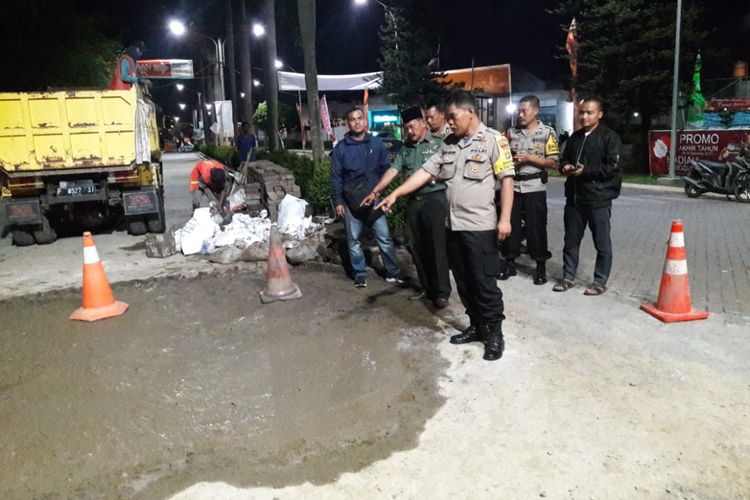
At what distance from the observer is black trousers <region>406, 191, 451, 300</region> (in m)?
5.13

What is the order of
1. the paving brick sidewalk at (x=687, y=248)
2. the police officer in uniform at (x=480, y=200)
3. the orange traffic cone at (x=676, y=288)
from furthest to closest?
1. the paving brick sidewalk at (x=687, y=248)
2. the orange traffic cone at (x=676, y=288)
3. the police officer in uniform at (x=480, y=200)

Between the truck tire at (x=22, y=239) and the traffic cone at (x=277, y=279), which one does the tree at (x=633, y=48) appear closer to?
the traffic cone at (x=277, y=279)

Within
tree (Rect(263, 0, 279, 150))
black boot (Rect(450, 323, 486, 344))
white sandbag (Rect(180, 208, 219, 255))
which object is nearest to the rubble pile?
white sandbag (Rect(180, 208, 219, 255))

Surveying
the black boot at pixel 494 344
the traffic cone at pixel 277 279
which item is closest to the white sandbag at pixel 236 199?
the traffic cone at pixel 277 279

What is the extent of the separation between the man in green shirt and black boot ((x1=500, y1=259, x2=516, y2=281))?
1.06m

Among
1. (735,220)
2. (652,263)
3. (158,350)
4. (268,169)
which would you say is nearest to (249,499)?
(158,350)

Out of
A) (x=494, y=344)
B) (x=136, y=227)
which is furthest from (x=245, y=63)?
(x=494, y=344)

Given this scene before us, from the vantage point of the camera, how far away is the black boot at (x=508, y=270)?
6.14 m

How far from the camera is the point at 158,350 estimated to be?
4.59 metres

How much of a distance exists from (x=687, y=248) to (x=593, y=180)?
2.94 m

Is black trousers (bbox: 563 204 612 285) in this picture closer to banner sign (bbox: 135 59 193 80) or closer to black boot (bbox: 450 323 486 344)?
black boot (bbox: 450 323 486 344)

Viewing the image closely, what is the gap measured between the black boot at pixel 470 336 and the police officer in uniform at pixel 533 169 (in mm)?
1718

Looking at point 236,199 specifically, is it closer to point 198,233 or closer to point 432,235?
point 198,233

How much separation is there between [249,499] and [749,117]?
907 inches
